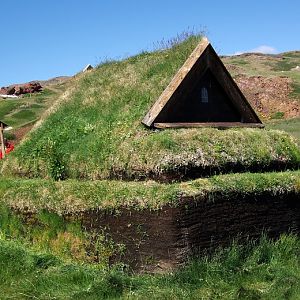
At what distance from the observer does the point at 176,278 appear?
297 inches

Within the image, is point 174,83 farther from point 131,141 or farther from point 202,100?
point 131,141

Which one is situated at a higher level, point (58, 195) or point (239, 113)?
point (239, 113)

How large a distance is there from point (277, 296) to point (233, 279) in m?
0.72

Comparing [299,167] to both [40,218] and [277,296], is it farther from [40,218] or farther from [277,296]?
[40,218]

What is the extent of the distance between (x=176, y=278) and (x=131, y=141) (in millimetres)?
2642

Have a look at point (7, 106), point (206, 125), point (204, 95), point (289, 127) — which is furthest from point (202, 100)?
point (7, 106)

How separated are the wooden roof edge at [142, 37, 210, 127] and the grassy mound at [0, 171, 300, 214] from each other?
1350 mm

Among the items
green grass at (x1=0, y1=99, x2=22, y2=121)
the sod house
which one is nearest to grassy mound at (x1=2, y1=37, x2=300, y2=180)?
the sod house

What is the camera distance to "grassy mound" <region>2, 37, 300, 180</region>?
341 inches

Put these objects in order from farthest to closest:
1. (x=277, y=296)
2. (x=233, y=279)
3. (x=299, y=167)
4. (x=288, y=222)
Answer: (x=299, y=167) < (x=288, y=222) < (x=233, y=279) < (x=277, y=296)

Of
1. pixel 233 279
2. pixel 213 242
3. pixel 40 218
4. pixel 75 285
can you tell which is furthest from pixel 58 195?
pixel 233 279

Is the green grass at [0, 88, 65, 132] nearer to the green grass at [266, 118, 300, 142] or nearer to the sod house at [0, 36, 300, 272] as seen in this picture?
the green grass at [266, 118, 300, 142]

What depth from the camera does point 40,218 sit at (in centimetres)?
916

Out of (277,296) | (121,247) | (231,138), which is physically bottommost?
(277,296)
